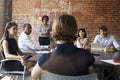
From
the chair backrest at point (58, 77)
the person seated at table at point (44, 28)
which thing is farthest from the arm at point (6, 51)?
the person seated at table at point (44, 28)

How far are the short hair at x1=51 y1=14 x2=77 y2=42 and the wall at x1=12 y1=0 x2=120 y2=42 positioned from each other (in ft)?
19.3

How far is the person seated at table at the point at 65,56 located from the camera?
7.58 feet

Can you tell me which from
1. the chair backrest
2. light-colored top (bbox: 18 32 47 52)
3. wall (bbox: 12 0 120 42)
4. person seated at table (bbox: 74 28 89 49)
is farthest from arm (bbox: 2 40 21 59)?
wall (bbox: 12 0 120 42)

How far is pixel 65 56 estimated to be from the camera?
233 centimetres

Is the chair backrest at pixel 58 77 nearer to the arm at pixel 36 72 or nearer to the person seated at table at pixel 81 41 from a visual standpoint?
the arm at pixel 36 72

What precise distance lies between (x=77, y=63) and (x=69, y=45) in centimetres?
17

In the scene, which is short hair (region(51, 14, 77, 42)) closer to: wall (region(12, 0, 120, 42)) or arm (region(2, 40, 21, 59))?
arm (region(2, 40, 21, 59))

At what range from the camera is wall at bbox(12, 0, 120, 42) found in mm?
8094

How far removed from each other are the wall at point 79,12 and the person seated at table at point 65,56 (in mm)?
5851

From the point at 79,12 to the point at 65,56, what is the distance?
19.6ft

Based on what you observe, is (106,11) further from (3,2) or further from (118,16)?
(3,2)

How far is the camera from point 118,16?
319 inches

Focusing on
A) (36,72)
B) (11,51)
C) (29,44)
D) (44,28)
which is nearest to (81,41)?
(29,44)

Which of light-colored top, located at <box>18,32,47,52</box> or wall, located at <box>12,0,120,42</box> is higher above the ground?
wall, located at <box>12,0,120,42</box>
